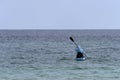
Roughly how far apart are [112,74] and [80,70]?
11.9 ft

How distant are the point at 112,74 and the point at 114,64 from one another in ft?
27.7

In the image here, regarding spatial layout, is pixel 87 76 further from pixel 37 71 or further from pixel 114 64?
pixel 114 64

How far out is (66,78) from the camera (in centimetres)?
3750

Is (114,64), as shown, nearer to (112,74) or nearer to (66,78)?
(112,74)

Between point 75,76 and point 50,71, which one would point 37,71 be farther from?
point 75,76

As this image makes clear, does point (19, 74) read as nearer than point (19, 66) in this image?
Yes

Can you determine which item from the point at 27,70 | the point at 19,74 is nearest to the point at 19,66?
the point at 27,70

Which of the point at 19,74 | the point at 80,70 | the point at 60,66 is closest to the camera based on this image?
the point at 19,74

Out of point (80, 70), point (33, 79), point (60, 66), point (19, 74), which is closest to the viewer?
point (33, 79)

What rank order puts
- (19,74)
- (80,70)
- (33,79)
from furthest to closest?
(80,70) → (19,74) → (33,79)

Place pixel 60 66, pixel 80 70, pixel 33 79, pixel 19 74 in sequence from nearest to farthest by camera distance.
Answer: pixel 33 79
pixel 19 74
pixel 80 70
pixel 60 66

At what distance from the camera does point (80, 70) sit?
42.8 meters

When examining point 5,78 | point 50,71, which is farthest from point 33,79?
point 50,71

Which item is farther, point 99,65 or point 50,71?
point 99,65
